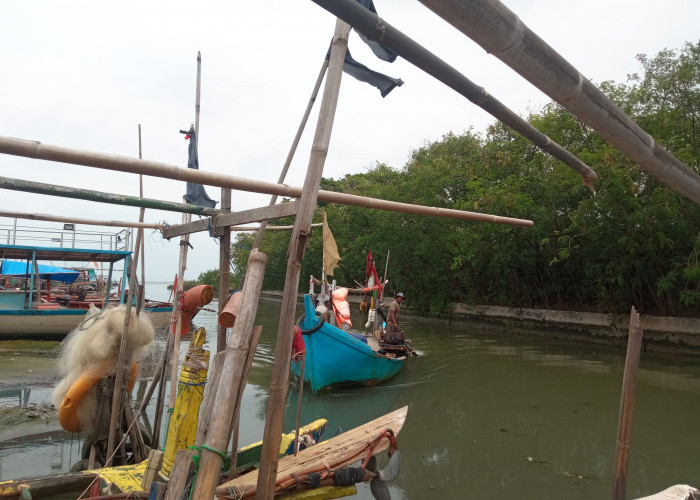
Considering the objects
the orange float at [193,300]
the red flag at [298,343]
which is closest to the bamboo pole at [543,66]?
the red flag at [298,343]

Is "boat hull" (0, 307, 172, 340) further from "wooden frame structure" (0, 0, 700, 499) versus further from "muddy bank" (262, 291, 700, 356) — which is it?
"muddy bank" (262, 291, 700, 356)

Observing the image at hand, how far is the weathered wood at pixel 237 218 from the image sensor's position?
9.47 ft

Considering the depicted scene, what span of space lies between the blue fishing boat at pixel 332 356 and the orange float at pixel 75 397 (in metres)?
4.28

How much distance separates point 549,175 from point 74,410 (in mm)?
17304

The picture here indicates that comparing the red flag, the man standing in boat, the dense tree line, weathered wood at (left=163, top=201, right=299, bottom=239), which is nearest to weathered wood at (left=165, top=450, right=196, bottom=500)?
weathered wood at (left=163, top=201, right=299, bottom=239)

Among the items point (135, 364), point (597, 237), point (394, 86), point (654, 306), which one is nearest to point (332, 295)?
point (135, 364)

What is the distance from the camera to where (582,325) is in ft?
58.9

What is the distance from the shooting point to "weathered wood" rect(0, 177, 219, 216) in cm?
299

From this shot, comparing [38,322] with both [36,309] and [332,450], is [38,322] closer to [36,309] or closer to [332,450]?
[36,309]

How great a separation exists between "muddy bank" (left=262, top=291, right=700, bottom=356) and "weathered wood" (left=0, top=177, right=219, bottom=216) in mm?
15451

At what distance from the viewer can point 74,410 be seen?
4453 mm

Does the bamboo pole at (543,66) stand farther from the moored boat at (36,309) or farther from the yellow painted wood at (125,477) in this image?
the moored boat at (36,309)

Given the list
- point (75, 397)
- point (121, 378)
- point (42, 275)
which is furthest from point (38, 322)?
point (121, 378)

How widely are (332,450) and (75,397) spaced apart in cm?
250
